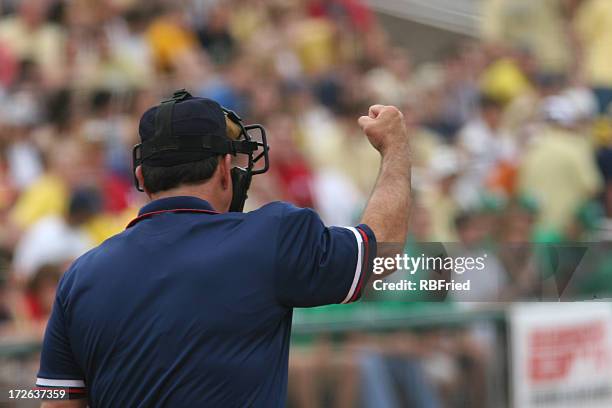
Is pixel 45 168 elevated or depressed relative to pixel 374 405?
elevated

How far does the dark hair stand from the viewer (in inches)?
105

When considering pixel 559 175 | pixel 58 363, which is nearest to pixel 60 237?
pixel 559 175

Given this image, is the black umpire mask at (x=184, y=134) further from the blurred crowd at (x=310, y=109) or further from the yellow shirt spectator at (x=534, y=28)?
the yellow shirt spectator at (x=534, y=28)

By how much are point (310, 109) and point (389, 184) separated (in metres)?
6.75

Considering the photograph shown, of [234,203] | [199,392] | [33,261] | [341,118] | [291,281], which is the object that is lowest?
[199,392]

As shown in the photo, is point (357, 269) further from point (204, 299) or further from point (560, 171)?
point (560, 171)

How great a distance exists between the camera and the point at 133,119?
8.62 meters

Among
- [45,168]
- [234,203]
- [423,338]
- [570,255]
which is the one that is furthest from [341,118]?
[234,203]

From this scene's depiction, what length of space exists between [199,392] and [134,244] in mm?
359

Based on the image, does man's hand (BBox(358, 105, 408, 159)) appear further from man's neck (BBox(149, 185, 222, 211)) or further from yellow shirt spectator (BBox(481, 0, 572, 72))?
yellow shirt spectator (BBox(481, 0, 572, 72))

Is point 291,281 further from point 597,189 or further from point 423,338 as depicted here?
point 597,189

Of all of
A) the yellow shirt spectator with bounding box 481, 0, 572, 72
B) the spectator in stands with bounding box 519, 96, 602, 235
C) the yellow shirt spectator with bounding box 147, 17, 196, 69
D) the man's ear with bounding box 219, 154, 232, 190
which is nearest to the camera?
the man's ear with bounding box 219, 154, 232, 190

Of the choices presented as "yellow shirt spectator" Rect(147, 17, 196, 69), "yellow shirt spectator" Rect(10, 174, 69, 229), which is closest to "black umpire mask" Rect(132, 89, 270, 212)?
"yellow shirt spectator" Rect(10, 174, 69, 229)

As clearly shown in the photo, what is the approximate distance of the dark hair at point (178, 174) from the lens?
8.76ft
